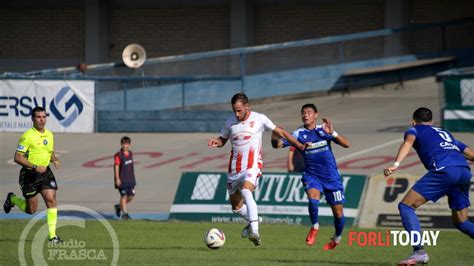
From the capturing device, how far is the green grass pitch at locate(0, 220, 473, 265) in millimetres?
14844

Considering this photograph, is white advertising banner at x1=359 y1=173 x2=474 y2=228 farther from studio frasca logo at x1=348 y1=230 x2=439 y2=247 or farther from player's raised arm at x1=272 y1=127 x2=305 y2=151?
player's raised arm at x1=272 y1=127 x2=305 y2=151

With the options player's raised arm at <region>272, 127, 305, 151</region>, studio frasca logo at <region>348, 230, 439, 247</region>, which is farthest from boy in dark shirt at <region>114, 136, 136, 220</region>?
player's raised arm at <region>272, 127, 305, 151</region>

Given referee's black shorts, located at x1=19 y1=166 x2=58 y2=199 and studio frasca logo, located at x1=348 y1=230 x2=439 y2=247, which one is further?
studio frasca logo, located at x1=348 y1=230 x2=439 y2=247

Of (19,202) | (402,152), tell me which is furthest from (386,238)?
(19,202)

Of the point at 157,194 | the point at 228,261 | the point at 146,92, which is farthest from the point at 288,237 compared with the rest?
the point at 146,92

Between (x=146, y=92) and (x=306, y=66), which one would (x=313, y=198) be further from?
(x=306, y=66)

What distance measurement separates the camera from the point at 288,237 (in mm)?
18781

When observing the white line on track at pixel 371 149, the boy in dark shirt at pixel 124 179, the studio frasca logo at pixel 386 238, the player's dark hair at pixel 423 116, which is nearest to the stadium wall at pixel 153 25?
the white line on track at pixel 371 149

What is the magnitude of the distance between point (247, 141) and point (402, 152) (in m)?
2.64

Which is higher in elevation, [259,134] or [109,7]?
[109,7]

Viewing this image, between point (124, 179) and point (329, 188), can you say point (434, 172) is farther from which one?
Answer: point (124, 179)

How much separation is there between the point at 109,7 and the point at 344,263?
99.3 ft

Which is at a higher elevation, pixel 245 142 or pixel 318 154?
pixel 245 142

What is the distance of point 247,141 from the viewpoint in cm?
1539
